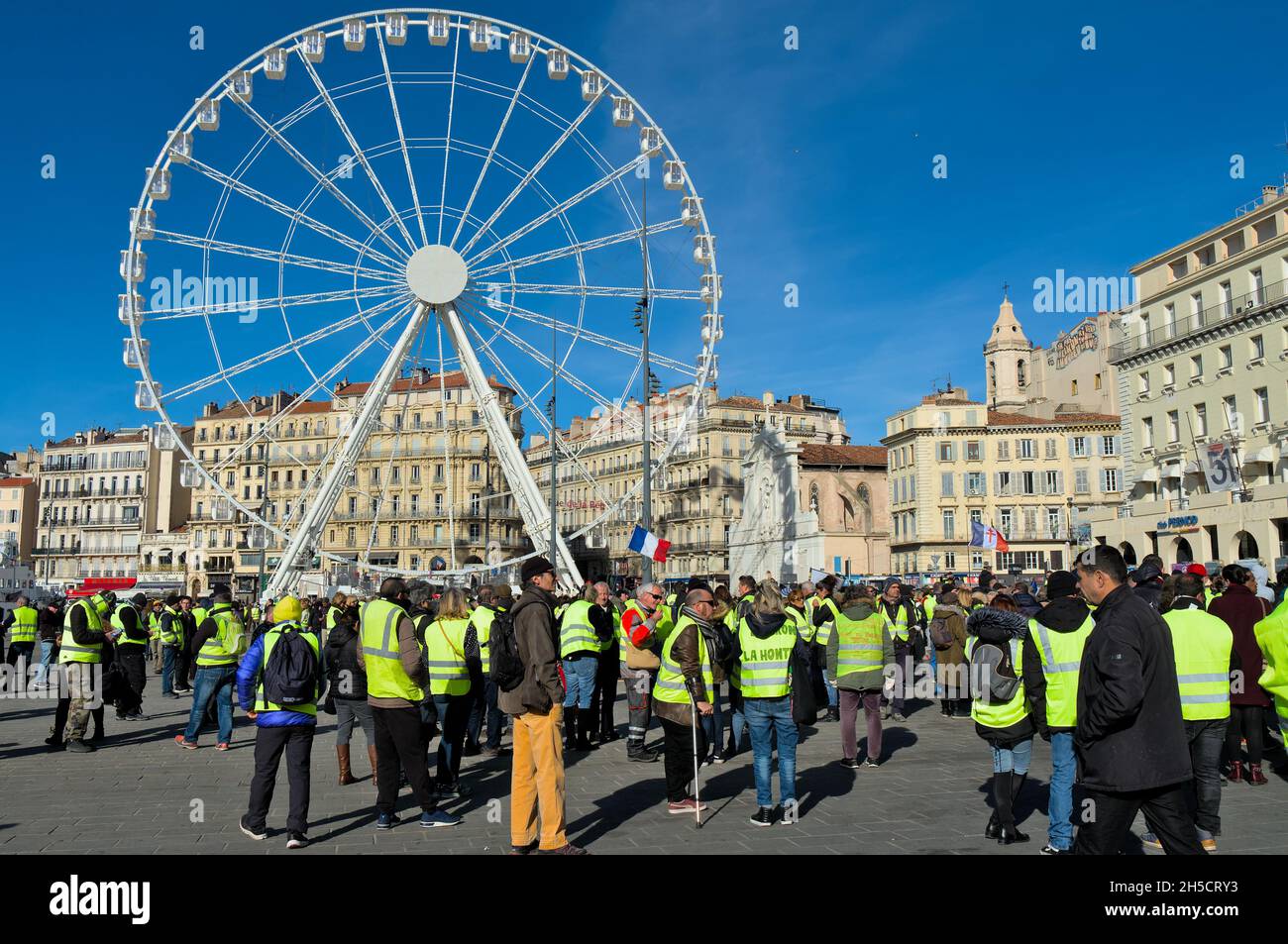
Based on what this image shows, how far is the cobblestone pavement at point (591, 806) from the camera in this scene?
773cm

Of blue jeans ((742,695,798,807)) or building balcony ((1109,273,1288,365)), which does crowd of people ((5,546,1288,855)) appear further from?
building balcony ((1109,273,1288,365))

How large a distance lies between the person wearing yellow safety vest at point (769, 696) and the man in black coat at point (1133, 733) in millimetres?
3427

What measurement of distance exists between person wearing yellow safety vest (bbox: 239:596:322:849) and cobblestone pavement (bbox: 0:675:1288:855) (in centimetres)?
17

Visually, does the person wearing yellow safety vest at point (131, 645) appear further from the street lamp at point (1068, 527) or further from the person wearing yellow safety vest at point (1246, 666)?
the street lamp at point (1068, 527)

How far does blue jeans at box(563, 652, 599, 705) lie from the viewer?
40.4 ft

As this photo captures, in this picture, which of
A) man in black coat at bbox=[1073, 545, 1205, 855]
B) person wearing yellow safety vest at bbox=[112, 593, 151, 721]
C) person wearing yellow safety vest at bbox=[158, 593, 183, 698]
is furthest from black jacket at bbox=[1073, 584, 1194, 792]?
person wearing yellow safety vest at bbox=[158, 593, 183, 698]

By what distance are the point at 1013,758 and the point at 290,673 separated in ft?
17.8

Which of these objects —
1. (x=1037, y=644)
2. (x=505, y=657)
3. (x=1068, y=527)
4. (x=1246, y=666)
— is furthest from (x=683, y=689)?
(x=1068, y=527)

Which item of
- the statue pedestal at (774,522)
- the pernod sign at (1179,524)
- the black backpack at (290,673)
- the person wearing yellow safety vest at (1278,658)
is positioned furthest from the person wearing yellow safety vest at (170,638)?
the pernod sign at (1179,524)

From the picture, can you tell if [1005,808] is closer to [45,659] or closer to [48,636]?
[48,636]

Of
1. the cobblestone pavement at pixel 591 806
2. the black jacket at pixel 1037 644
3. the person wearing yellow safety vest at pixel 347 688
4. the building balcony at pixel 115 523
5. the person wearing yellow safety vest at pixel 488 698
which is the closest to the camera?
the black jacket at pixel 1037 644

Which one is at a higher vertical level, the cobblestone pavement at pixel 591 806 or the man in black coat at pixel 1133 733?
the man in black coat at pixel 1133 733
